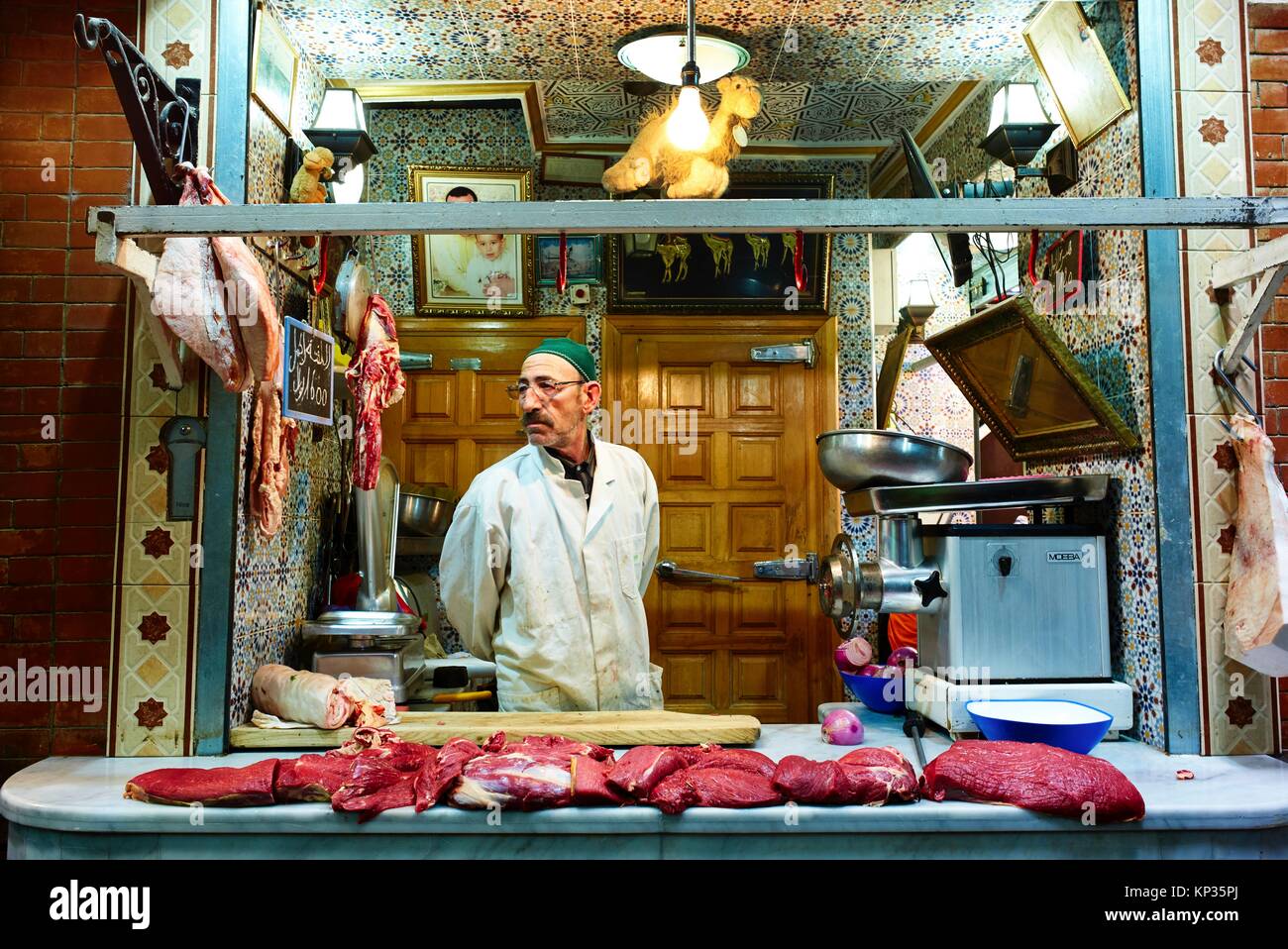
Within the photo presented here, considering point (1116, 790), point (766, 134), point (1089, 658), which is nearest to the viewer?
point (1116, 790)

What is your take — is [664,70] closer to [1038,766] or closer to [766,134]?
[766,134]

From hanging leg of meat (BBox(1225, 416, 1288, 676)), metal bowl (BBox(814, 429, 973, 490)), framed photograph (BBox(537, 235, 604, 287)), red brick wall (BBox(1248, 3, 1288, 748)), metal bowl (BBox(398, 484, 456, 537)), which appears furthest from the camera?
framed photograph (BBox(537, 235, 604, 287))

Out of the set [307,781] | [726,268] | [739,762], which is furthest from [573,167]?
[307,781]

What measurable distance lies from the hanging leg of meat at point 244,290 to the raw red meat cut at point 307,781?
46.7 inches

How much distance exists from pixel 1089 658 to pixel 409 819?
227 cm

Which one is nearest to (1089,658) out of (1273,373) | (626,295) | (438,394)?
(1273,373)

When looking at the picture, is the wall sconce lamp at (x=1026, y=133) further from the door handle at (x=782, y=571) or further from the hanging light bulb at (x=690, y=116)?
the door handle at (x=782, y=571)

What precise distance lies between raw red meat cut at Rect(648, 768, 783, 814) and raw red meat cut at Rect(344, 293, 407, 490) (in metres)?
1.88

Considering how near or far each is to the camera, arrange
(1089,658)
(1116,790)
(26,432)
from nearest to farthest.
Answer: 1. (1116,790)
2. (26,432)
3. (1089,658)

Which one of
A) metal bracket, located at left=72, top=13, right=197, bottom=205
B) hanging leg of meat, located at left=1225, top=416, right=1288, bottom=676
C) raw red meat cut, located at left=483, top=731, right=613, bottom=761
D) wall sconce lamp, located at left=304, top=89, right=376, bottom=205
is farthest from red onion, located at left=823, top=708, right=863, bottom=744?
wall sconce lamp, located at left=304, top=89, right=376, bottom=205

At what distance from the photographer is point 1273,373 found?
119 inches

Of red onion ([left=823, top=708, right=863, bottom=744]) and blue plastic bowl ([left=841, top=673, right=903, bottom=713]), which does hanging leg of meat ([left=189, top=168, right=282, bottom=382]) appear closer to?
red onion ([left=823, top=708, right=863, bottom=744])

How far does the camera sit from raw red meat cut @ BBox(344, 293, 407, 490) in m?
3.64

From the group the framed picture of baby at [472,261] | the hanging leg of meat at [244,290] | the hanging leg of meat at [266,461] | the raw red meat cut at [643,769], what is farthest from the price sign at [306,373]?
the framed picture of baby at [472,261]
